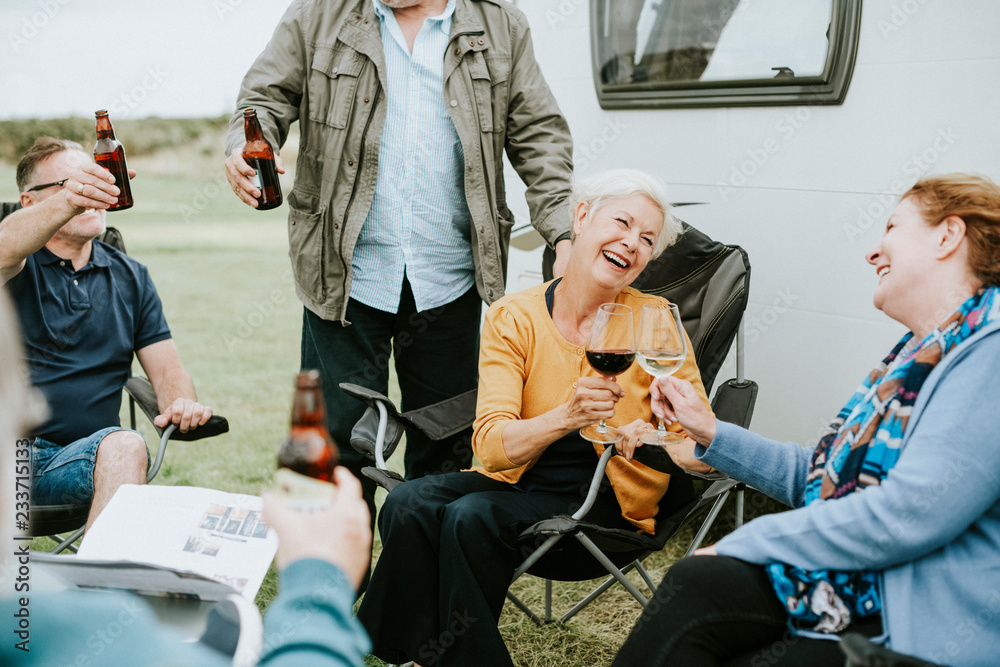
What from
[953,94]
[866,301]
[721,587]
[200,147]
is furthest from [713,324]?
[200,147]

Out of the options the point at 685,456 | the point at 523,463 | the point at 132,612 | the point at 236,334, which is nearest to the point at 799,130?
the point at 685,456

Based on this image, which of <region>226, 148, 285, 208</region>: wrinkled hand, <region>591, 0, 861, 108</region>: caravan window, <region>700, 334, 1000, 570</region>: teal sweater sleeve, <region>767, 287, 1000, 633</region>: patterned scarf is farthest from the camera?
<region>591, 0, 861, 108</region>: caravan window

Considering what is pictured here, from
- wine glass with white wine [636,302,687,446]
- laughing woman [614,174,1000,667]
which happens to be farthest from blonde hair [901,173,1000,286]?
wine glass with white wine [636,302,687,446]

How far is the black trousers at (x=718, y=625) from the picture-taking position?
1.44m

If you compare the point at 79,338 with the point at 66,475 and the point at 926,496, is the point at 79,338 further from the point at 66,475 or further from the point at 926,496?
the point at 926,496

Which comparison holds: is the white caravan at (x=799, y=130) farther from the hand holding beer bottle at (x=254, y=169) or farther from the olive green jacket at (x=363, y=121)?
the hand holding beer bottle at (x=254, y=169)

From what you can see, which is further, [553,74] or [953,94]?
[553,74]

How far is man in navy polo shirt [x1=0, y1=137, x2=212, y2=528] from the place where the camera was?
232cm

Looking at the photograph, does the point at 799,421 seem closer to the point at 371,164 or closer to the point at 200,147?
the point at 371,164

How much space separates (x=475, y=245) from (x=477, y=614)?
3.91 feet

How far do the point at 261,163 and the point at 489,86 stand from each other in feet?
2.44

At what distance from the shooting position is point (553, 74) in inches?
145

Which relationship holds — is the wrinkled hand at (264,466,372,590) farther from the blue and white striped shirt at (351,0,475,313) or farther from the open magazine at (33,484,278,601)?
→ the blue and white striped shirt at (351,0,475,313)

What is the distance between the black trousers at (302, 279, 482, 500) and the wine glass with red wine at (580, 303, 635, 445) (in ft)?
2.57
